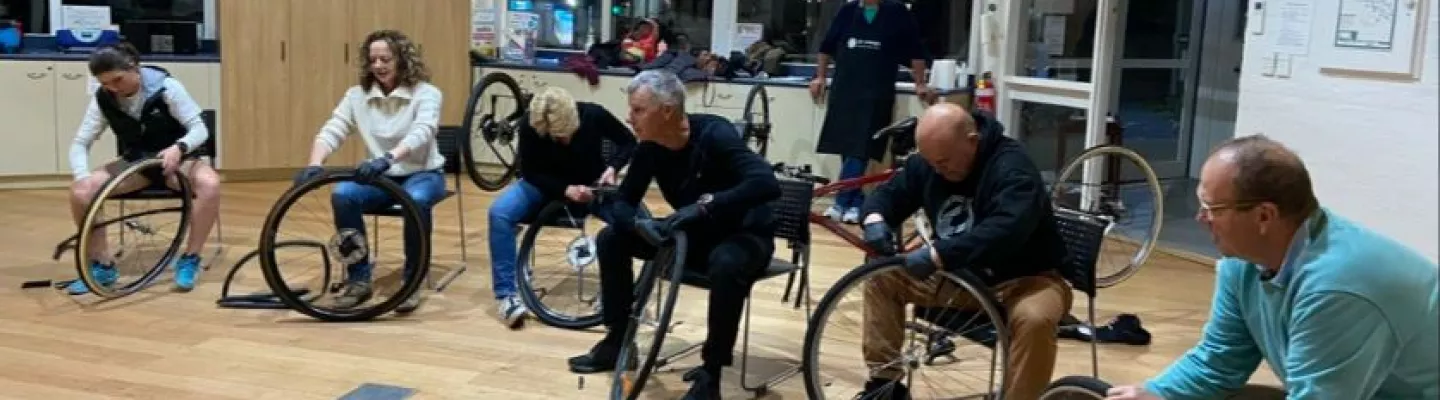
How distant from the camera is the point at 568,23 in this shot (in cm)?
775

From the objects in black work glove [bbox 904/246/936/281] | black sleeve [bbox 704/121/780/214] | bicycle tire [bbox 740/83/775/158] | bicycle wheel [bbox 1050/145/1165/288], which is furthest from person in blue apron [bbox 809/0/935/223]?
black work glove [bbox 904/246/936/281]

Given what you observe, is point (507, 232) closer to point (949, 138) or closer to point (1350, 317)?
point (949, 138)

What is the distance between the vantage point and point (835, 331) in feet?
13.5

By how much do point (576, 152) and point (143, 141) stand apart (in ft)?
5.16

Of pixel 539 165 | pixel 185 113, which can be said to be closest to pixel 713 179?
pixel 539 165

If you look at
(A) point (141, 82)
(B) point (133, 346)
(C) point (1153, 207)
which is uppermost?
(A) point (141, 82)

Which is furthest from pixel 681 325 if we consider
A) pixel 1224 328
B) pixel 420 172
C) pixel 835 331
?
pixel 1224 328

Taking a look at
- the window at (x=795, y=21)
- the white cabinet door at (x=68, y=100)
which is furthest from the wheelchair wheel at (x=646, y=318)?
the white cabinet door at (x=68, y=100)

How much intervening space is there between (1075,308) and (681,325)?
1.42m

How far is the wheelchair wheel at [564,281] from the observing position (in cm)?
423

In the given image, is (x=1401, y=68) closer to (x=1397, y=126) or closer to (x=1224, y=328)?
(x=1397, y=126)

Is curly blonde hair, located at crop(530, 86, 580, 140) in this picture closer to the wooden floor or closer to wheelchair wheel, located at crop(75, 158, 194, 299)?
the wooden floor

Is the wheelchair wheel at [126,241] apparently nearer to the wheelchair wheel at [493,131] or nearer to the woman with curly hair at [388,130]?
the woman with curly hair at [388,130]

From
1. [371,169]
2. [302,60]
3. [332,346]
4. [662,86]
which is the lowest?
[332,346]
